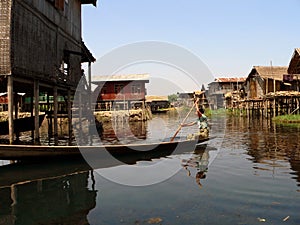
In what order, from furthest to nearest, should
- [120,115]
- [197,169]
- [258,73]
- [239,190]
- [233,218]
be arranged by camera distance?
[258,73], [120,115], [197,169], [239,190], [233,218]

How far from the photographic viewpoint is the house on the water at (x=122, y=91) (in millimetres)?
35812

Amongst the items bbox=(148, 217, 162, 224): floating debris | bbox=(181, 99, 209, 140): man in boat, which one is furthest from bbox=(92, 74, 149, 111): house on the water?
bbox=(148, 217, 162, 224): floating debris

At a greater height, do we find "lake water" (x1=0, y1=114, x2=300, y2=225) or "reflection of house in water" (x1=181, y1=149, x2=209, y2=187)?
"reflection of house in water" (x1=181, y1=149, x2=209, y2=187)

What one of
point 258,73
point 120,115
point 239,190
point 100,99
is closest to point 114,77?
point 100,99

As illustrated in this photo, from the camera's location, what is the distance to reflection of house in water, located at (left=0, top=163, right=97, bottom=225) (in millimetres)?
5480

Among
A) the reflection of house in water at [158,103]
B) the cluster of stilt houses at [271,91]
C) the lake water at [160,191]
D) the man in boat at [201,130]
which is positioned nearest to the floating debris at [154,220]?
the lake water at [160,191]

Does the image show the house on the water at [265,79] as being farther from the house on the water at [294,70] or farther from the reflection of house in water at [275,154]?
the reflection of house in water at [275,154]

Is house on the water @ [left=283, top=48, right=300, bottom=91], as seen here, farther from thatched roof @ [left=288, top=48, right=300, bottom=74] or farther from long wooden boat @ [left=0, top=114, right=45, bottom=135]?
long wooden boat @ [left=0, top=114, right=45, bottom=135]

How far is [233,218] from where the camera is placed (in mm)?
5098

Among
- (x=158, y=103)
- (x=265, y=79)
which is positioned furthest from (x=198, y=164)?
(x=158, y=103)

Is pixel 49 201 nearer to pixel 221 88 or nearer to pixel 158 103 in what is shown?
pixel 221 88

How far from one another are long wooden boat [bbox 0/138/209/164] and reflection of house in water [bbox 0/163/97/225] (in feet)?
3.51

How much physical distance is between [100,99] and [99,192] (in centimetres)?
2953

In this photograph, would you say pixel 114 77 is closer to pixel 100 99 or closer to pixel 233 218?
pixel 100 99
